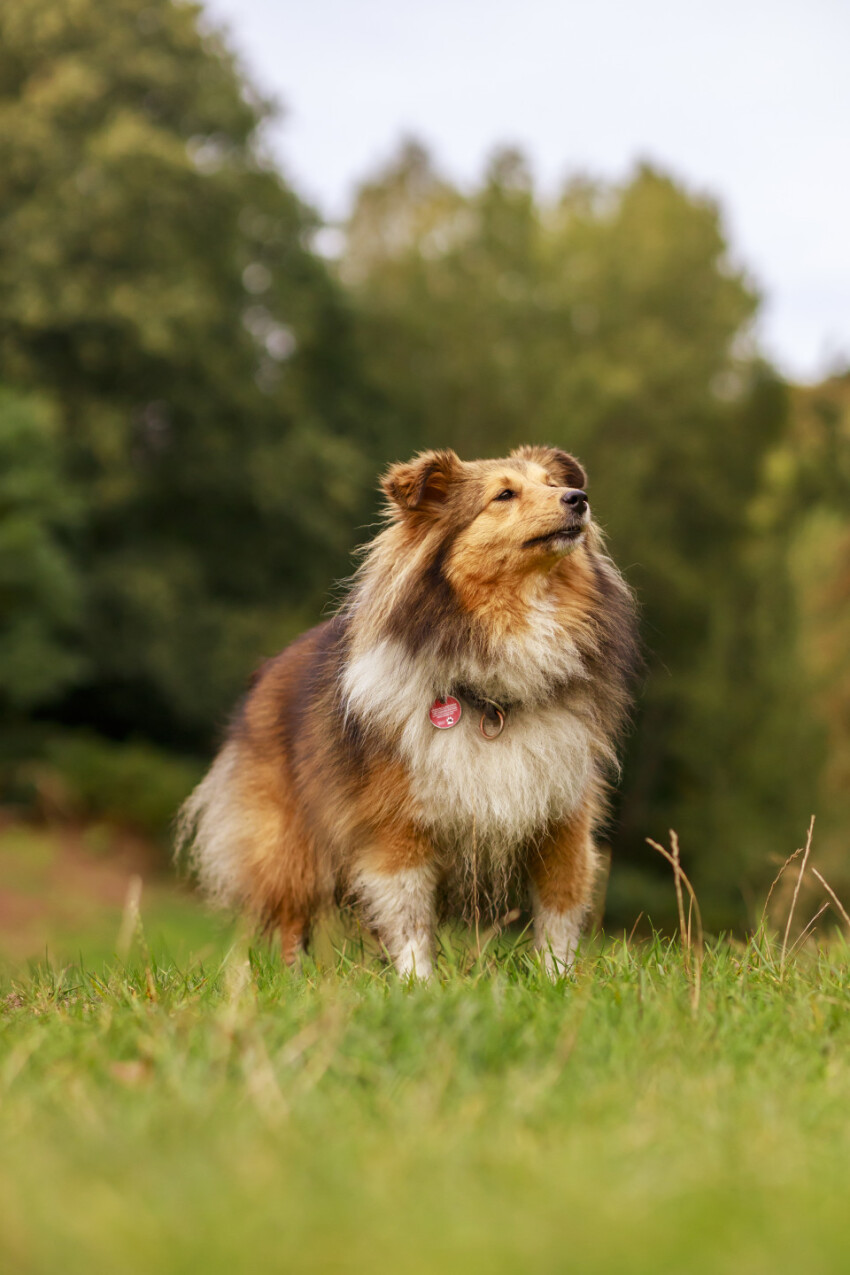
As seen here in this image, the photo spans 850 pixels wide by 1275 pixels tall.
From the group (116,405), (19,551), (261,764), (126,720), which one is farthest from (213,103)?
(261,764)

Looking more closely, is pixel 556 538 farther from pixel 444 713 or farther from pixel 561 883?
pixel 561 883

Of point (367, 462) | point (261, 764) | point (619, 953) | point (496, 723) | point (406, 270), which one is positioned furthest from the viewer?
point (406, 270)

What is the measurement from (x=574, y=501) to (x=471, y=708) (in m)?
0.90

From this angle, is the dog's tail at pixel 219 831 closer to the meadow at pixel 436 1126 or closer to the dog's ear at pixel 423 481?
the dog's ear at pixel 423 481

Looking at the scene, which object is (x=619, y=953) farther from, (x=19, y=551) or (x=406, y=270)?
(x=406, y=270)

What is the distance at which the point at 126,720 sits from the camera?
2652 centimetres

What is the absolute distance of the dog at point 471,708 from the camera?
4.86m

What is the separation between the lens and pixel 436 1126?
8.54 feet

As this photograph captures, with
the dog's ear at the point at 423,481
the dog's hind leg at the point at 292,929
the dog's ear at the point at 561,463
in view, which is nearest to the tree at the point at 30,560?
the dog's hind leg at the point at 292,929

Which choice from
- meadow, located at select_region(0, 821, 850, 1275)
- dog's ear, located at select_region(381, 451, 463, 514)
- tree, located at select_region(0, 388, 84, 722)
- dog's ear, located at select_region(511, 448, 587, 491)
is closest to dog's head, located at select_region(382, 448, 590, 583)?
dog's ear, located at select_region(381, 451, 463, 514)

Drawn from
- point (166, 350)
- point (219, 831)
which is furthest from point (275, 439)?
point (219, 831)

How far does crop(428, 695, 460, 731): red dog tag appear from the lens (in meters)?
4.88

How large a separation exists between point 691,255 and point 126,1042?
31981mm

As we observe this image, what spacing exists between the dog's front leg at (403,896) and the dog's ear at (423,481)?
1377 millimetres
